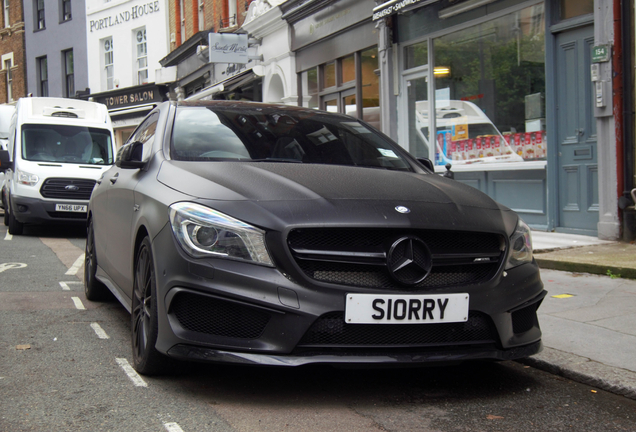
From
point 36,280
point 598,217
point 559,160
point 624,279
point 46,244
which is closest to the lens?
point 624,279

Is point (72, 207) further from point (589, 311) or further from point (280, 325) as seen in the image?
point (280, 325)

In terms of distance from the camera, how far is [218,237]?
3.54 metres

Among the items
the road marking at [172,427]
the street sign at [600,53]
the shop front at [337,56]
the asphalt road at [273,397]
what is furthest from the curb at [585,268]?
the shop front at [337,56]

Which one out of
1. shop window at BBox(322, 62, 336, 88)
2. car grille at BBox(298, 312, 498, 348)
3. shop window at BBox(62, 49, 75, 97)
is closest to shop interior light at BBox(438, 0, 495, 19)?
shop window at BBox(322, 62, 336, 88)

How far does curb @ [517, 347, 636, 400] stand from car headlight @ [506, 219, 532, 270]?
2.34 ft

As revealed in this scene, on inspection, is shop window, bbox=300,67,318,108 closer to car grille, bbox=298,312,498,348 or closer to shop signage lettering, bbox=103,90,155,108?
shop signage lettering, bbox=103,90,155,108

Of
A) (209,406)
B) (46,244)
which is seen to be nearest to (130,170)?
(209,406)

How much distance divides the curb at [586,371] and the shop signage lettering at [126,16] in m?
26.5

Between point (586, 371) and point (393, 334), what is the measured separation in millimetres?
1342

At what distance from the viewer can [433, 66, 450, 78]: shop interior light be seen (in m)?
12.9

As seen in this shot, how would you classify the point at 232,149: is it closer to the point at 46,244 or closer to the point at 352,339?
the point at 352,339

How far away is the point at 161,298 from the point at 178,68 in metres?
24.9

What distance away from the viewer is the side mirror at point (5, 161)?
43.0ft

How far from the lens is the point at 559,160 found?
1008cm
